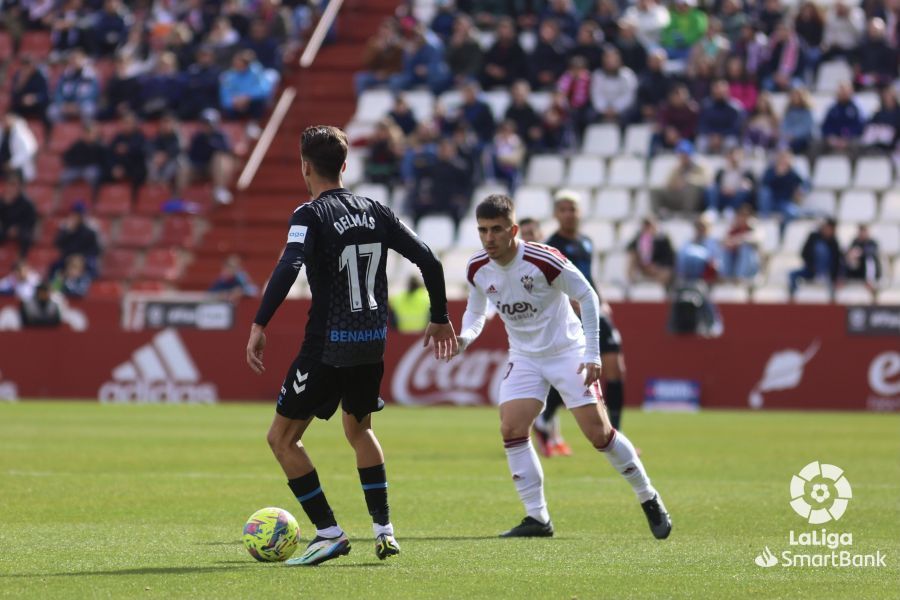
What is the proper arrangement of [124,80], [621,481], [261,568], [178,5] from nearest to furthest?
[261,568], [621,481], [124,80], [178,5]

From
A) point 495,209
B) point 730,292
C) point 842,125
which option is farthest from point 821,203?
point 495,209

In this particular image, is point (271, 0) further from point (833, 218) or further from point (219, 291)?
point (833, 218)

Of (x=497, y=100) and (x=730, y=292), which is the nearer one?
(x=730, y=292)

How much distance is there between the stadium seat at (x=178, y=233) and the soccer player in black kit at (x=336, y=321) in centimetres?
2097

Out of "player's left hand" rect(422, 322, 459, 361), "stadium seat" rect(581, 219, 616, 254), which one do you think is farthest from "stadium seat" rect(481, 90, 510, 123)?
"player's left hand" rect(422, 322, 459, 361)

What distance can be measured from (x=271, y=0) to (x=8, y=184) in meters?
6.96

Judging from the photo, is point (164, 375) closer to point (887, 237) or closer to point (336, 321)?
point (887, 237)

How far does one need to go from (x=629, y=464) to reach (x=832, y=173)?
17.6m

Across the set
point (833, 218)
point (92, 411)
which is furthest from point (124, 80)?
point (833, 218)

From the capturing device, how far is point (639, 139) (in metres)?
27.5

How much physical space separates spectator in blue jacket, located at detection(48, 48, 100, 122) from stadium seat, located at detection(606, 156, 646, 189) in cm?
1166

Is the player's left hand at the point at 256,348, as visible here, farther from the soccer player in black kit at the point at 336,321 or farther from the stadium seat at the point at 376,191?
the stadium seat at the point at 376,191

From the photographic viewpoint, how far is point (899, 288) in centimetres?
2419

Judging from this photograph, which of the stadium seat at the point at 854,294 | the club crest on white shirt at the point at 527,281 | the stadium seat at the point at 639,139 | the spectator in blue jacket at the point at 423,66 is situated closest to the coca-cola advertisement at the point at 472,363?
the stadium seat at the point at 854,294
